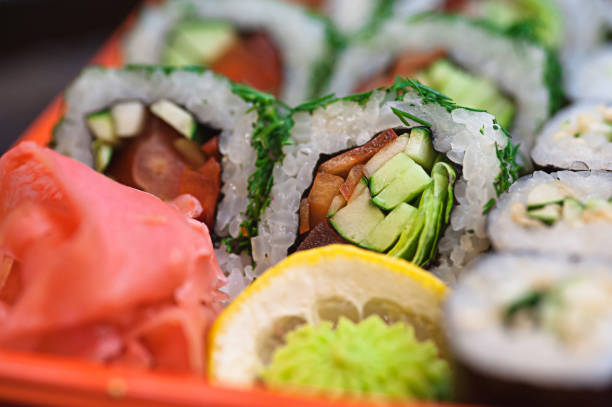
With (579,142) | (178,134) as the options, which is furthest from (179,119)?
(579,142)

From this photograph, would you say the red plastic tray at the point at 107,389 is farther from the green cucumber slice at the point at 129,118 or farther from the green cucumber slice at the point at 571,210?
the green cucumber slice at the point at 129,118

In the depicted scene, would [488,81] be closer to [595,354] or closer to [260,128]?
[260,128]

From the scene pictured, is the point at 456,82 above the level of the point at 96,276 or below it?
above

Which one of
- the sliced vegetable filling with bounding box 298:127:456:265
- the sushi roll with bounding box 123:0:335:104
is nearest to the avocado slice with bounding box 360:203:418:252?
the sliced vegetable filling with bounding box 298:127:456:265

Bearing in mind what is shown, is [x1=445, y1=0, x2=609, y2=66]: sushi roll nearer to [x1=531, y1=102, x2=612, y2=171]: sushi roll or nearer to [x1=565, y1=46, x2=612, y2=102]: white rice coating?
[x1=565, y1=46, x2=612, y2=102]: white rice coating

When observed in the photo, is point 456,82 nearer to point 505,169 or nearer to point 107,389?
point 505,169

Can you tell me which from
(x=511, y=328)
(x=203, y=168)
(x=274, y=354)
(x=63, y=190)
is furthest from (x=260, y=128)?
(x=511, y=328)
